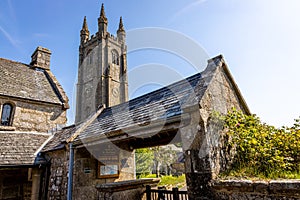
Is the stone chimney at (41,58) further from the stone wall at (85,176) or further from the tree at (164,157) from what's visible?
the tree at (164,157)

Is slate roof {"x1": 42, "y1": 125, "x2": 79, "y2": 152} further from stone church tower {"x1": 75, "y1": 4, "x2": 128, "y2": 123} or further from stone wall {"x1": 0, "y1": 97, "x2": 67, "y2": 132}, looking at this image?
stone church tower {"x1": 75, "y1": 4, "x2": 128, "y2": 123}

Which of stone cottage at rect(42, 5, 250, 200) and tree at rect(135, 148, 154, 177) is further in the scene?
tree at rect(135, 148, 154, 177)

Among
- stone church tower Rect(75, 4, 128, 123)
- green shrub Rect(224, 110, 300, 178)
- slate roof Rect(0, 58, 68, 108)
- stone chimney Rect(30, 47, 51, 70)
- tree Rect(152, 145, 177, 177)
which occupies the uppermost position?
stone church tower Rect(75, 4, 128, 123)

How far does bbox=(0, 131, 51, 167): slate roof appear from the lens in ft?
23.3

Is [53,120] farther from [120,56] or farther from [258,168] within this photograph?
[120,56]

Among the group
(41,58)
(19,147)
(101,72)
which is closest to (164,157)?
(101,72)

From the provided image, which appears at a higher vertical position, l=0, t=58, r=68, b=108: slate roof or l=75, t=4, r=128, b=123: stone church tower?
l=75, t=4, r=128, b=123: stone church tower

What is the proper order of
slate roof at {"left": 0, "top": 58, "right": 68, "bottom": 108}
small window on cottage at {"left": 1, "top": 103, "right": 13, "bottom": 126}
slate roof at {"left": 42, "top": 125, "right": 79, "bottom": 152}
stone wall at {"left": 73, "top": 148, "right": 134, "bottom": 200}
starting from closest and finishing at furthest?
1. stone wall at {"left": 73, "top": 148, "right": 134, "bottom": 200}
2. slate roof at {"left": 42, "top": 125, "right": 79, "bottom": 152}
3. small window on cottage at {"left": 1, "top": 103, "right": 13, "bottom": 126}
4. slate roof at {"left": 0, "top": 58, "right": 68, "bottom": 108}

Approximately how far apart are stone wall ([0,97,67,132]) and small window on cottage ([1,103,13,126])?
0.79ft

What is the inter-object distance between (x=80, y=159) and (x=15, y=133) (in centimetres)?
471

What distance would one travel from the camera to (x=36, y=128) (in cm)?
1045

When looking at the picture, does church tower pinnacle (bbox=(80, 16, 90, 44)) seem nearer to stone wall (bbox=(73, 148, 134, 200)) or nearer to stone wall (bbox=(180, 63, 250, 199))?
stone wall (bbox=(73, 148, 134, 200))

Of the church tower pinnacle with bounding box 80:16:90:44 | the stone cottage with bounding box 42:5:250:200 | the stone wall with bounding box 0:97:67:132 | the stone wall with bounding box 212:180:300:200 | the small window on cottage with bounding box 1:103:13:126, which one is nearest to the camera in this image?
the stone wall with bounding box 212:180:300:200

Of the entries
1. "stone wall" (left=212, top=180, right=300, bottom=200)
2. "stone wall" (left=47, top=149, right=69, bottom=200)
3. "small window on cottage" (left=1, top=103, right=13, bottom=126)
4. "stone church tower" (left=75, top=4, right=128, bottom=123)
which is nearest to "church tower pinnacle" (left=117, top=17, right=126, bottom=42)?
"stone church tower" (left=75, top=4, right=128, bottom=123)
